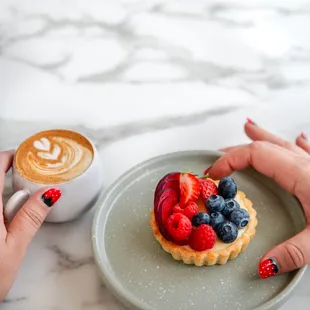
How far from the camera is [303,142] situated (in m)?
1.31

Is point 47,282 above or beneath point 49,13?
beneath

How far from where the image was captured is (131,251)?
42.7 inches

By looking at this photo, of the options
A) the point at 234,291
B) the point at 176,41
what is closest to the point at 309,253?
the point at 234,291

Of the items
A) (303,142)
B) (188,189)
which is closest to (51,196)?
(188,189)

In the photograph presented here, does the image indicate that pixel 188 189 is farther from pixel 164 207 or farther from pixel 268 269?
pixel 268 269

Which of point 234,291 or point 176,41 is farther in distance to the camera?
point 176,41

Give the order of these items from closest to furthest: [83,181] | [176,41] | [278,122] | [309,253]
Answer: [309,253], [83,181], [278,122], [176,41]

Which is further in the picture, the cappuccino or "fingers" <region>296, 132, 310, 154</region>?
"fingers" <region>296, 132, 310, 154</region>

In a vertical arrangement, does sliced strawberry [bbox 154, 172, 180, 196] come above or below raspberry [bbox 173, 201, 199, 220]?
above

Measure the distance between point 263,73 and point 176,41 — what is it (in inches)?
11.3

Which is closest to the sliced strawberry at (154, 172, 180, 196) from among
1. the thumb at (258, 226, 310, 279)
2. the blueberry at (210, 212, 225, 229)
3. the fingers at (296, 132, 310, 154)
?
the blueberry at (210, 212, 225, 229)

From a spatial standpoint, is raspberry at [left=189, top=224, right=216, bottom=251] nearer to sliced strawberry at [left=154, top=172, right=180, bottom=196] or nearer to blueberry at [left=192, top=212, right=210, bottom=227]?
blueberry at [left=192, top=212, right=210, bottom=227]

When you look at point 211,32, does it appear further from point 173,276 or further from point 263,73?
point 173,276

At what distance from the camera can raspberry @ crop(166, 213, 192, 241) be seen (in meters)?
1.02
